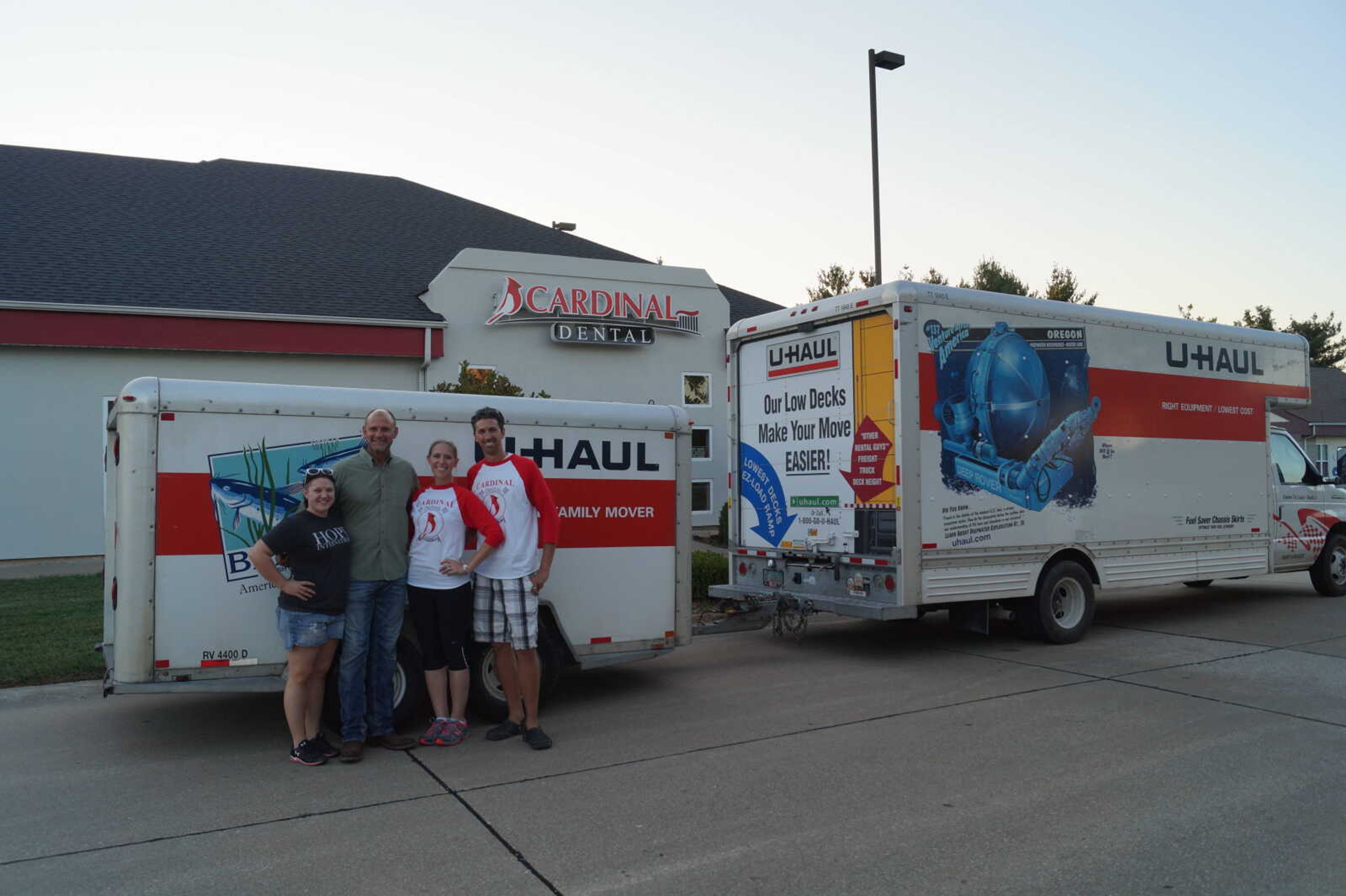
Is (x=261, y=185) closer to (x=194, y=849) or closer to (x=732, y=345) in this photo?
(x=732, y=345)

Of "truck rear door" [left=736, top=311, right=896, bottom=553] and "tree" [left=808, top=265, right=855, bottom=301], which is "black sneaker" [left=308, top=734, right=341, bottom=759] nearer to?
"truck rear door" [left=736, top=311, right=896, bottom=553]

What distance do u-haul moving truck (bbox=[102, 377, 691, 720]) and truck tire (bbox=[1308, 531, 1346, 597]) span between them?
9.72m

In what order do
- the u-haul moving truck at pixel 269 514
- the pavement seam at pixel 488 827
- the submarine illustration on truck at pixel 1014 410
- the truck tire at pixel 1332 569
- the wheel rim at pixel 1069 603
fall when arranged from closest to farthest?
the pavement seam at pixel 488 827 → the u-haul moving truck at pixel 269 514 → the submarine illustration on truck at pixel 1014 410 → the wheel rim at pixel 1069 603 → the truck tire at pixel 1332 569

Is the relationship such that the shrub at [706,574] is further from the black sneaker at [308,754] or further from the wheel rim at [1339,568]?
the wheel rim at [1339,568]

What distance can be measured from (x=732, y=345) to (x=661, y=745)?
4956 mm

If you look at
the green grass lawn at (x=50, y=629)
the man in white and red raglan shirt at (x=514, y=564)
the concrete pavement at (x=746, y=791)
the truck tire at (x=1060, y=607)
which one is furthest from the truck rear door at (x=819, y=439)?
the green grass lawn at (x=50, y=629)

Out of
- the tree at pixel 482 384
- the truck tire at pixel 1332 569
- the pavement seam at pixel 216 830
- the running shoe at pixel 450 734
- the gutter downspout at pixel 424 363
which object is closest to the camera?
the pavement seam at pixel 216 830

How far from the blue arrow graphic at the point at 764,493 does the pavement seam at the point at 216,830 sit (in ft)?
16.8

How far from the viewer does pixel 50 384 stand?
16.0 metres

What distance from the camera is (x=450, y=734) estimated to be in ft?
20.4

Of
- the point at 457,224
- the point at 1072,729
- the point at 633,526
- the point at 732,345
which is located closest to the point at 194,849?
the point at 633,526

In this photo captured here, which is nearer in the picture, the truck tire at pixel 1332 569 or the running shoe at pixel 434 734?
the running shoe at pixel 434 734

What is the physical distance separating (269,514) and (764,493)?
16.5ft

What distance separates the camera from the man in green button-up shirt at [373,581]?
5941mm
